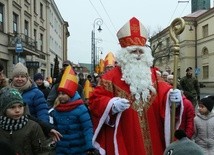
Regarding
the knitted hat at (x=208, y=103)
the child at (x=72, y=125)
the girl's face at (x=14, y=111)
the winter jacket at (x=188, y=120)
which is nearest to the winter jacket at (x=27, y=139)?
the girl's face at (x=14, y=111)

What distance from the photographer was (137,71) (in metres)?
4.20

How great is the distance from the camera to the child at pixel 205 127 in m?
5.46

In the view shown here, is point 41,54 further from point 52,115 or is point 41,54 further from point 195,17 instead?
point 52,115

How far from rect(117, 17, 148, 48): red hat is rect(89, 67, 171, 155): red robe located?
19.4 inches

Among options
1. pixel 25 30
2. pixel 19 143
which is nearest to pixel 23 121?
pixel 19 143

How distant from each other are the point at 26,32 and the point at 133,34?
→ 99.7ft

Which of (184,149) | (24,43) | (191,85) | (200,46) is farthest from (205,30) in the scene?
(184,149)

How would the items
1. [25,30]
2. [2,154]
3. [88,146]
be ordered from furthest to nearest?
[25,30] < [88,146] < [2,154]

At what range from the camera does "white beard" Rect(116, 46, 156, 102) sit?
409 centimetres

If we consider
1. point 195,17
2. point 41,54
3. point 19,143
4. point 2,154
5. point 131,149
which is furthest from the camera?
point 195,17

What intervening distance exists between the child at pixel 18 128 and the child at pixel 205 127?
2714 millimetres

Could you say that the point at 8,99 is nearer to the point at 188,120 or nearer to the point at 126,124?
the point at 126,124

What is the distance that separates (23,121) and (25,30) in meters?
30.7

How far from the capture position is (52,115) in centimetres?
532
